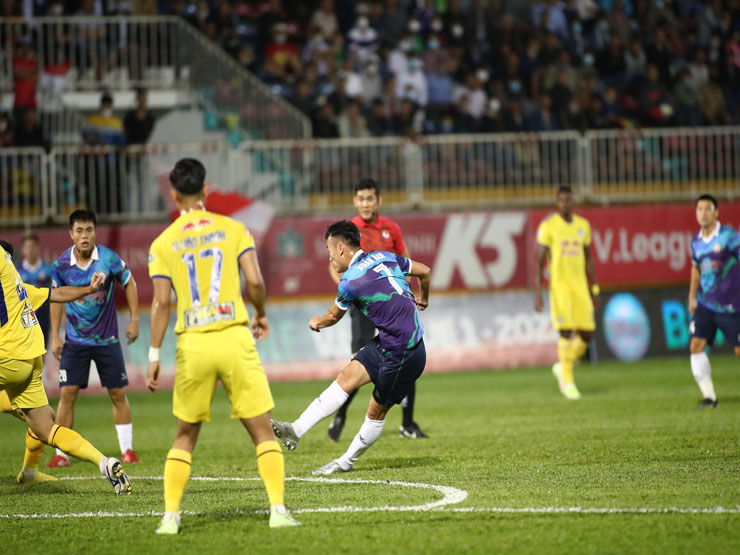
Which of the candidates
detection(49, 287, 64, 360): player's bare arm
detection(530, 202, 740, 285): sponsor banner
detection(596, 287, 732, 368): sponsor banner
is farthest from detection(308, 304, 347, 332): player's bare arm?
detection(530, 202, 740, 285): sponsor banner

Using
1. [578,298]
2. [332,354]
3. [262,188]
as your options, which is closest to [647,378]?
[578,298]

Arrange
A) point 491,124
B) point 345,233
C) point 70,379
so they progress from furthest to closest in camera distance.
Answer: point 491,124, point 70,379, point 345,233

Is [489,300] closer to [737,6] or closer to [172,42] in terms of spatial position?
[172,42]

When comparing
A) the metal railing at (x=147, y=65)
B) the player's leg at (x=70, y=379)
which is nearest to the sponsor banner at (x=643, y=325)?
the metal railing at (x=147, y=65)

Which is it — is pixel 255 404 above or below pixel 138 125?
below

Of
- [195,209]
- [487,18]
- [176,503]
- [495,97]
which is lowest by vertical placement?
[176,503]

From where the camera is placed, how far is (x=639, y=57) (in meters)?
24.8

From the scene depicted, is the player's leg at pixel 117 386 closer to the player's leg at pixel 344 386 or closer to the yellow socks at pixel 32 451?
the yellow socks at pixel 32 451

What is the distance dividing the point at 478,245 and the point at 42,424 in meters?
13.2

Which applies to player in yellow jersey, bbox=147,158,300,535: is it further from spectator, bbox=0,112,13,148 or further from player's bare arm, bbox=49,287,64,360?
spectator, bbox=0,112,13,148

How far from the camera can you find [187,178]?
263 inches

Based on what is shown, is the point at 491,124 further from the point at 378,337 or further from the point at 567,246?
the point at 378,337

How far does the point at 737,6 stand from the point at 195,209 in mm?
22857

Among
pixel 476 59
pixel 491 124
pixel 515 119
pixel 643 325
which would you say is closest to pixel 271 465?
pixel 643 325
